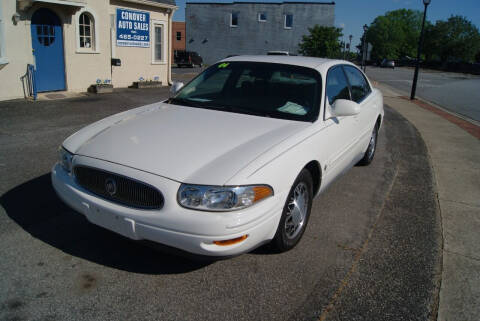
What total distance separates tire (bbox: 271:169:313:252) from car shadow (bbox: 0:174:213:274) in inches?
26.2

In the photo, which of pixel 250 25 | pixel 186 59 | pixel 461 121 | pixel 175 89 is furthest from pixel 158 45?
pixel 250 25

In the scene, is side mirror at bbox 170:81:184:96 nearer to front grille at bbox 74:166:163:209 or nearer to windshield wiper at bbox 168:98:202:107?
windshield wiper at bbox 168:98:202:107

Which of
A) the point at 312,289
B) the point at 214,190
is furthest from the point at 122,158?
the point at 312,289

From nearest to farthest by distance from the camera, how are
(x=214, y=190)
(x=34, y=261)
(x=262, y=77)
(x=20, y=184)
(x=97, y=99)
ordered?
(x=214, y=190) < (x=34, y=261) < (x=262, y=77) < (x=20, y=184) < (x=97, y=99)

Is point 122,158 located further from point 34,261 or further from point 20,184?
point 20,184

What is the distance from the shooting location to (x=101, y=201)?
9.98ft

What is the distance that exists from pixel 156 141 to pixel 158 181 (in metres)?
0.59

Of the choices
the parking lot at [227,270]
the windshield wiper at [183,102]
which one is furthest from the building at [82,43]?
the windshield wiper at [183,102]

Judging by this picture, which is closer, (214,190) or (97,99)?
(214,190)

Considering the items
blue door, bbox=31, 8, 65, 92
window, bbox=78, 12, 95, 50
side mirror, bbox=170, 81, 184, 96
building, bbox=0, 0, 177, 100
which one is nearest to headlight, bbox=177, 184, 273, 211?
side mirror, bbox=170, 81, 184, 96

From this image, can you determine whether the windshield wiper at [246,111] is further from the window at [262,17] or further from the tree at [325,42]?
the window at [262,17]

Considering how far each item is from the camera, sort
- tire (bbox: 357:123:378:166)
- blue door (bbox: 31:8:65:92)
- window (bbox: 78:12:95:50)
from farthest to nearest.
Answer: window (bbox: 78:12:95:50)
blue door (bbox: 31:8:65:92)
tire (bbox: 357:123:378:166)

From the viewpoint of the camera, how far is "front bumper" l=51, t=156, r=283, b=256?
2730mm

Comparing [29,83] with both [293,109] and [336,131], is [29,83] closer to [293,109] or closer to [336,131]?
[293,109]
